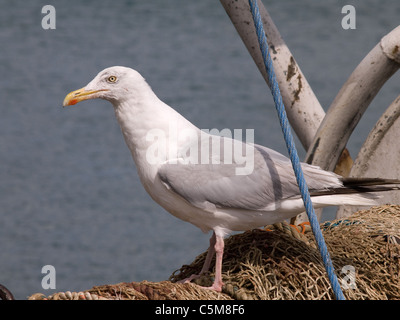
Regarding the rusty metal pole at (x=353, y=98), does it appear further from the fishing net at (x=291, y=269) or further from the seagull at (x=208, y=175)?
the seagull at (x=208, y=175)

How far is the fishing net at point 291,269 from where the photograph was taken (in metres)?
2.50

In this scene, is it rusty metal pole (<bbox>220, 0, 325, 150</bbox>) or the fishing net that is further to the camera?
rusty metal pole (<bbox>220, 0, 325, 150</bbox>)

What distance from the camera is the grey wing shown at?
2.74 meters

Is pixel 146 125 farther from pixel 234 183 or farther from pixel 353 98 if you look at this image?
pixel 353 98

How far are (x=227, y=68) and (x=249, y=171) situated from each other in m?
9.07

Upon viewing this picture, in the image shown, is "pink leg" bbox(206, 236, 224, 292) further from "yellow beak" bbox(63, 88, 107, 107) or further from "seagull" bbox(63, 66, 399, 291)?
"yellow beak" bbox(63, 88, 107, 107)

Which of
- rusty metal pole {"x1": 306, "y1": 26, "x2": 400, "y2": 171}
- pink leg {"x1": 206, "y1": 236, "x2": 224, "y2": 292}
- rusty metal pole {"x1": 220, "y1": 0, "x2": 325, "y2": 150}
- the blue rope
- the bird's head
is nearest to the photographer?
the blue rope

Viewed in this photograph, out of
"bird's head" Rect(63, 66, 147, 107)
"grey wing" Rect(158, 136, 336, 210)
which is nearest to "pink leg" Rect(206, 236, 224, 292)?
"grey wing" Rect(158, 136, 336, 210)

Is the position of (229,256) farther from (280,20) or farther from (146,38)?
(280,20)

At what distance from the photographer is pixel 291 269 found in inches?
104

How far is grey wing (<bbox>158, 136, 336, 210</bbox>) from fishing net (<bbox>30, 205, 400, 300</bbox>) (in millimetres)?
167

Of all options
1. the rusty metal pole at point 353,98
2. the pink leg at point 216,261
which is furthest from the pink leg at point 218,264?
the rusty metal pole at point 353,98

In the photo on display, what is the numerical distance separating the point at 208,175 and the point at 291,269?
461mm

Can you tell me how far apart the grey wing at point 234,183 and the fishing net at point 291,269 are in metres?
0.17
